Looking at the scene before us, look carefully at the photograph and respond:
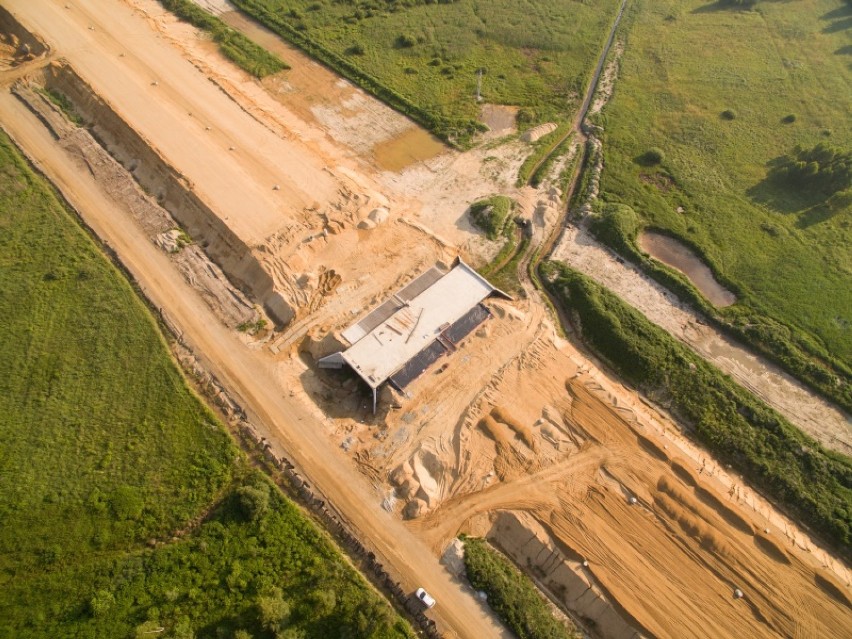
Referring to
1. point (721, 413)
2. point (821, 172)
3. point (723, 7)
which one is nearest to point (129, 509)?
point (721, 413)

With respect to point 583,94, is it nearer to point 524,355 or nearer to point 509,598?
point 524,355

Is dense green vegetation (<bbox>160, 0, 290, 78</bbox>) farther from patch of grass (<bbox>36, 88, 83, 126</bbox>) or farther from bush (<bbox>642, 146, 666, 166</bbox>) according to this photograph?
bush (<bbox>642, 146, 666, 166</bbox>)

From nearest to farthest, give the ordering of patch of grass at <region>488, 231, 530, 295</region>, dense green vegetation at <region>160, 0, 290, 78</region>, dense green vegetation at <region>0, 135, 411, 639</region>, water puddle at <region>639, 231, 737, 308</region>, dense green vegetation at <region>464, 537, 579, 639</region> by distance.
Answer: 1. dense green vegetation at <region>0, 135, 411, 639</region>
2. dense green vegetation at <region>464, 537, 579, 639</region>
3. patch of grass at <region>488, 231, 530, 295</region>
4. water puddle at <region>639, 231, 737, 308</region>
5. dense green vegetation at <region>160, 0, 290, 78</region>

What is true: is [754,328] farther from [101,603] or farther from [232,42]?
[232,42]

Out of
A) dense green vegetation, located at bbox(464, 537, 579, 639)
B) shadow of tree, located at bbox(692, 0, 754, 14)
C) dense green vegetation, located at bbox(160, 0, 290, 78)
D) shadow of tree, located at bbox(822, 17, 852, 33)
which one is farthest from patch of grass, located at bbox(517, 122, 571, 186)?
shadow of tree, located at bbox(822, 17, 852, 33)

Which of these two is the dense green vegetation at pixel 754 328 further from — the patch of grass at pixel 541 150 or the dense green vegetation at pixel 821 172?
the dense green vegetation at pixel 821 172
